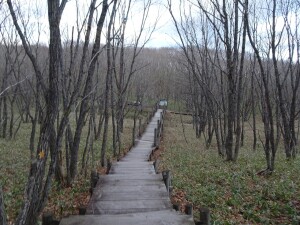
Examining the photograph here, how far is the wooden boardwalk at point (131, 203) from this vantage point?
16.3 ft

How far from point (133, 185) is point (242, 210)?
2.61 meters

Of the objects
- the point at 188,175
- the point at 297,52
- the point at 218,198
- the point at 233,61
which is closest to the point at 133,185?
the point at 218,198

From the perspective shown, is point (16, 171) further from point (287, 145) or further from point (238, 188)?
point (287, 145)

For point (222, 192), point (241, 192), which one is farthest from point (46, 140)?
point (241, 192)

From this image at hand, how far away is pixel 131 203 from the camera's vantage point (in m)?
6.21

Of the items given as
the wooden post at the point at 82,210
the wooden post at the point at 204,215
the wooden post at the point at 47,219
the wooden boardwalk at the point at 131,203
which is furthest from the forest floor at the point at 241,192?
the wooden post at the point at 47,219

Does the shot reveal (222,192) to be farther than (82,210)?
Yes

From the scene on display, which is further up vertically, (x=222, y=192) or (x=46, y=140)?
(x=46, y=140)

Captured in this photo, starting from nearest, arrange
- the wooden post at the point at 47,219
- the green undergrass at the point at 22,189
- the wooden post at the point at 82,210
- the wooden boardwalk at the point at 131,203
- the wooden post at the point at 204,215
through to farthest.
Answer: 1. the wooden post at the point at 47,219
2. the wooden post at the point at 204,215
3. the wooden boardwalk at the point at 131,203
4. the wooden post at the point at 82,210
5. the green undergrass at the point at 22,189

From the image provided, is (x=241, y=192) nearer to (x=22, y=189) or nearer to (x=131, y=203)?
(x=131, y=203)

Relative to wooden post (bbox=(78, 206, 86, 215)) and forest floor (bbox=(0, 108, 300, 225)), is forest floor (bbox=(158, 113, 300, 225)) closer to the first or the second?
forest floor (bbox=(0, 108, 300, 225))

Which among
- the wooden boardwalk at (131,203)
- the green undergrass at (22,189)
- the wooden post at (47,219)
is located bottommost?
the green undergrass at (22,189)

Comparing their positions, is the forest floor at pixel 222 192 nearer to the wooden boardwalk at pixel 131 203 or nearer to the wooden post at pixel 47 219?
the wooden boardwalk at pixel 131 203

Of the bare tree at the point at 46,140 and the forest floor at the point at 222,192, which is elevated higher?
the bare tree at the point at 46,140
